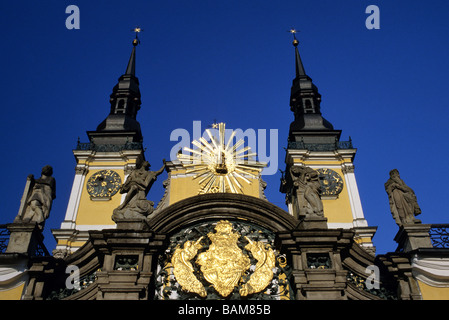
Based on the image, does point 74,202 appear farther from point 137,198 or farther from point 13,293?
point 13,293

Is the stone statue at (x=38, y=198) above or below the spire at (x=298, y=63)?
below

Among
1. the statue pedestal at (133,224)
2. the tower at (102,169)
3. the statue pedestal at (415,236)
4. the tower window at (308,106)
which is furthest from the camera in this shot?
the tower window at (308,106)

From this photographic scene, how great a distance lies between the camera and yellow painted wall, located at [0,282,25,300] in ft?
30.6

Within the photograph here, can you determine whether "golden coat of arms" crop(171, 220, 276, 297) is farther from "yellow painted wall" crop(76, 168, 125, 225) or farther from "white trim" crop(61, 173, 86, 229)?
"white trim" crop(61, 173, 86, 229)

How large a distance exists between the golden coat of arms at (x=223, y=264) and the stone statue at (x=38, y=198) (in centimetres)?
315

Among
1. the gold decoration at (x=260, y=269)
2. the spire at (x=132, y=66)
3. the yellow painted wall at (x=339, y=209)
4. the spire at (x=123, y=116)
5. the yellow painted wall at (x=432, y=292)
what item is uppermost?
the spire at (x=132, y=66)

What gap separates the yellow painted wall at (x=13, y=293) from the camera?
9328mm

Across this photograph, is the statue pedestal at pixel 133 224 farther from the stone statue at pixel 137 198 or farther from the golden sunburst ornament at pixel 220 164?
the golden sunburst ornament at pixel 220 164

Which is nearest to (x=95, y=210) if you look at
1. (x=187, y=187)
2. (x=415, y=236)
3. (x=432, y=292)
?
(x=187, y=187)

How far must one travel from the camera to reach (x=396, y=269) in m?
9.60

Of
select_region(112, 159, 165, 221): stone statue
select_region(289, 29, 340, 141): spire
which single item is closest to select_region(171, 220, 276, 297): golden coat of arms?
select_region(112, 159, 165, 221): stone statue

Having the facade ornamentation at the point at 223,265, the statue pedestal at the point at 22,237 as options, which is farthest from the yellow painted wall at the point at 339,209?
the statue pedestal at the point at 22,237

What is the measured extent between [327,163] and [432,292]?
1855 centimetres
